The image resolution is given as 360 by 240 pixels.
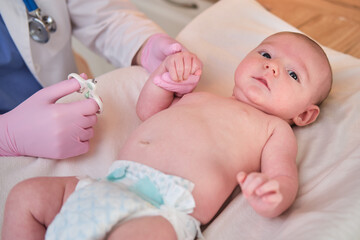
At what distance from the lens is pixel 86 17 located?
3.81 ft

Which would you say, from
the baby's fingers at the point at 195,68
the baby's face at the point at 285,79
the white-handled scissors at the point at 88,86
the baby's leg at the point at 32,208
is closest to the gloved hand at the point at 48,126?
the white-handled scissors at the point at 88,86

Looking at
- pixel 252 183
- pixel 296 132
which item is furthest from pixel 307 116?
pixel 252 183

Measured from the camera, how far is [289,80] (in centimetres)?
81

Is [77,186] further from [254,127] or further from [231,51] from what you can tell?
[231,51]

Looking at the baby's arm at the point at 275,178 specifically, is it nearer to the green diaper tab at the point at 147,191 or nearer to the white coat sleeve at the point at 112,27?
the green diaper tab at the point at 147,191

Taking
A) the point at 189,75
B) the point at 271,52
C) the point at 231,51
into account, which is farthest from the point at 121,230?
the point at 231,51

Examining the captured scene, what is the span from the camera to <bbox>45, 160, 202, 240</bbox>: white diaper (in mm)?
585

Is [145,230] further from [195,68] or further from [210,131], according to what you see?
[195,68]

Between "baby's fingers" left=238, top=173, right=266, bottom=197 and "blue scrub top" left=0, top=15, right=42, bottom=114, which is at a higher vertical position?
"baby's fingers" left=238, top=173, right=266, bottom=197

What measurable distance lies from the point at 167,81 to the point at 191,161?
234 millimetres

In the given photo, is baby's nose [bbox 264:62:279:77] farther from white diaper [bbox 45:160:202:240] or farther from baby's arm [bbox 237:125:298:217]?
white diaper [bbox 45:160:202:240]

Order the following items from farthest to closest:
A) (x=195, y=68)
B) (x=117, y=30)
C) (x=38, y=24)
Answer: (x=117, y=30)
(x=38, y=24)
(x=195, y=68)

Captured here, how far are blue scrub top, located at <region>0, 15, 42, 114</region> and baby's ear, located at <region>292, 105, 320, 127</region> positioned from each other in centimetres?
76

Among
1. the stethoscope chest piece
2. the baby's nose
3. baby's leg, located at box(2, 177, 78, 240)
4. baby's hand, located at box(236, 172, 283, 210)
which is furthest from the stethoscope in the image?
baby's hand, located at box(236, 172, 283, 210)
